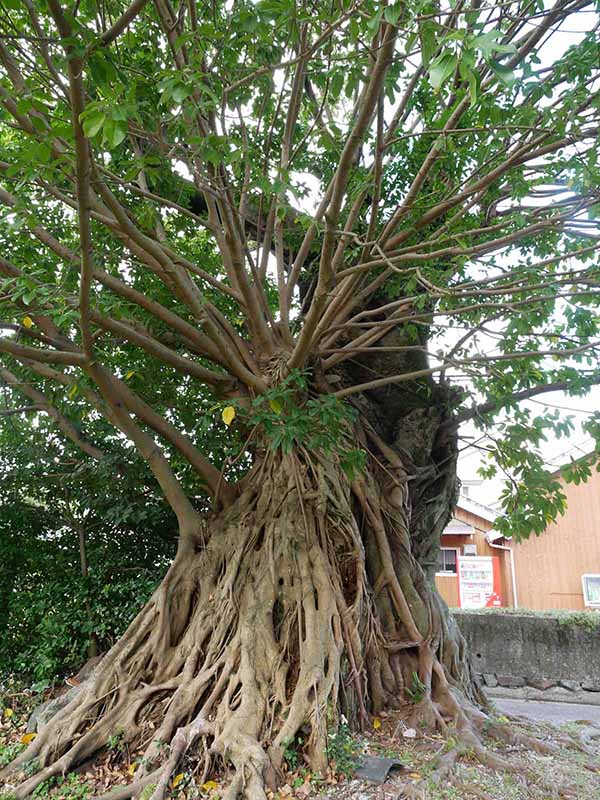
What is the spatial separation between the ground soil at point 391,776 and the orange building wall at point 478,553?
9243mm

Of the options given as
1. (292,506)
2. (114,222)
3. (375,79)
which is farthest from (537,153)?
(292,506)

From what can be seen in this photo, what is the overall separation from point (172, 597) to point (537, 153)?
435 cm

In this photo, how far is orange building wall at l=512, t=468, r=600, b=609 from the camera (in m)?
12.8

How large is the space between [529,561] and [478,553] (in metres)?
1.11

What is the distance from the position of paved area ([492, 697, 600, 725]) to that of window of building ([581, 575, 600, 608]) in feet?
17.2

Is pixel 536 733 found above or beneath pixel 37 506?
beneath

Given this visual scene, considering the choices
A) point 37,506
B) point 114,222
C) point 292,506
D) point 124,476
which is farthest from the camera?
point 37,506

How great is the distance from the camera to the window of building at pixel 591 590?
12.6 m

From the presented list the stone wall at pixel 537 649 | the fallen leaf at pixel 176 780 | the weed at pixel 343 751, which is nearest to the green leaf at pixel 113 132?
the fallen leaf at pixel 176 780

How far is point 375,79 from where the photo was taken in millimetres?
2768

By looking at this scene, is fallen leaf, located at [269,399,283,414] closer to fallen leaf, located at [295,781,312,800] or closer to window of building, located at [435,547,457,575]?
fallen leaf, located at [295,781,312,800]

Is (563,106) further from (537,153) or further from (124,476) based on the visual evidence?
(124,476)

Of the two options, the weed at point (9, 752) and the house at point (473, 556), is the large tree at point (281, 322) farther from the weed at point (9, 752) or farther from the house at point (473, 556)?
the house at point (473, 556)

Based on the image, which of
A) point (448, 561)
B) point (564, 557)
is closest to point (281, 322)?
point (448, 561)
